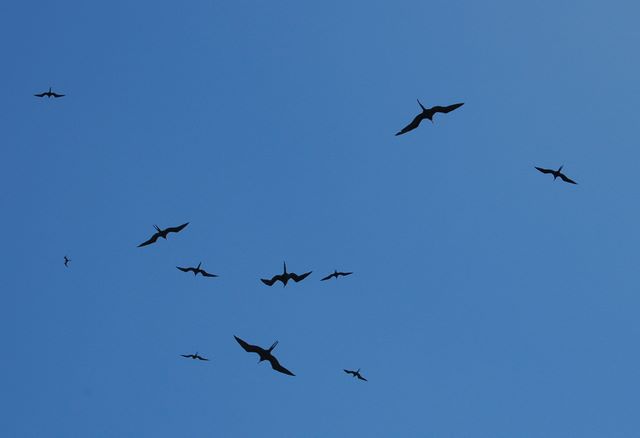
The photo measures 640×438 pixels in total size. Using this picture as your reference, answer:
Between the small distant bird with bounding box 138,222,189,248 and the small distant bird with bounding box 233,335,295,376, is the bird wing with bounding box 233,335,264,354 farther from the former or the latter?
the small distant bird with bounding box 138,222,189,248

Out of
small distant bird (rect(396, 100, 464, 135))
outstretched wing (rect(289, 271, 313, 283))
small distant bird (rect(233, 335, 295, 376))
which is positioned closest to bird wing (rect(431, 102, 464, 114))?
small distant bird (rect(396, 100, 464, 135))

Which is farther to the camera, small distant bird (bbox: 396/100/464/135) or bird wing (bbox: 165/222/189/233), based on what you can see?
bird wing (bbox: 165/222/189/233)

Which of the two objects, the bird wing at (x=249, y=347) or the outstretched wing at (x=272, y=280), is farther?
the outstretched wing at (x=272, y=280)

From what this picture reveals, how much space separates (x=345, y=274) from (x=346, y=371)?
499 inches

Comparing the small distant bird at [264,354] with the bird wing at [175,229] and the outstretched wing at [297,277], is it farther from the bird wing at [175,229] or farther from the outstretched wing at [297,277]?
the bird wing at [175,229]

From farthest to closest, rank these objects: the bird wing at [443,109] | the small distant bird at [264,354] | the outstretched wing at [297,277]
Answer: the outstretched wing at [297,277]
the bird wing at [443,109]
the small distant bird at [264,354]

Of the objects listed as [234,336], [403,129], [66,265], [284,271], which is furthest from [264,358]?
[66,265]

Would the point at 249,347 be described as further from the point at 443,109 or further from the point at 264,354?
the point at 443,109

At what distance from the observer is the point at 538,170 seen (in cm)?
6538

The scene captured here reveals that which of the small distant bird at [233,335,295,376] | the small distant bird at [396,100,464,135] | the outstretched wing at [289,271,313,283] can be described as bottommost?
the small distant bird at [233,335,295,376]

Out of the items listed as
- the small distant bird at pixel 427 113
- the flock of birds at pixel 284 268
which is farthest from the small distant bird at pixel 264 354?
the small distant bird at pixel 427 113

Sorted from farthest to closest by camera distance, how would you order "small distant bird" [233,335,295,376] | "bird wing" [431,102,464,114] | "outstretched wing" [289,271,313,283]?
"outstretched wing" [289,271,313,283], "bird wing" [431,102,464,114], "small distant bird" [233,335,295,376]

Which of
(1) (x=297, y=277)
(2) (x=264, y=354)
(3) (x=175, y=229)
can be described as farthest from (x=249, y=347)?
(3) (x=175, y=229)

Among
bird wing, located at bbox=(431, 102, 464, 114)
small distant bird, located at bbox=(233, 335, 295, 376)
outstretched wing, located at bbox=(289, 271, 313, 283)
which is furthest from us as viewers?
outstretched wing, located at bbox=(289, 271, 313, 283)
